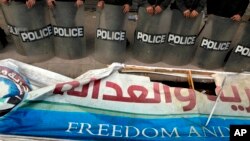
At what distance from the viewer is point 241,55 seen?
3072mm

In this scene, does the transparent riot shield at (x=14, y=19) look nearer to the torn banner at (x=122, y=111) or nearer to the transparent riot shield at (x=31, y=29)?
the transparent riot shield at (x=31, y=29)

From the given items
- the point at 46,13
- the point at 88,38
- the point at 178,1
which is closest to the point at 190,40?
the point at 178,1

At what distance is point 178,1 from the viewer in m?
2.75

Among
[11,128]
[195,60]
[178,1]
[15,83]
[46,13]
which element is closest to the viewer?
[11,128]

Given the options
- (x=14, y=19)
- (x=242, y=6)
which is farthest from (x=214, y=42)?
(x=14, y=19)

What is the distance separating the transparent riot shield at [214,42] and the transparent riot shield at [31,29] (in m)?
1.52

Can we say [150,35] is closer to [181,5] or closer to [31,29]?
[181,5]

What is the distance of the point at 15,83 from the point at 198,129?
59.3 inches

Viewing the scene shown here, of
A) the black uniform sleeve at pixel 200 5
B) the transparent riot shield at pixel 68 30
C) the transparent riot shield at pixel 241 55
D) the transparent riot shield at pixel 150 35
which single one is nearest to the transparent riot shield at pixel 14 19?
the transparent riot shield at pixel 68 30

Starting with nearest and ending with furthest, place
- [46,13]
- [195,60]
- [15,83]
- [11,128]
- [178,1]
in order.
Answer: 1. [11,128]
2. [15,83]
3. [178,1]
4. [46,13]
5. [195,60]

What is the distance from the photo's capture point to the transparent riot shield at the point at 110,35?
9.33 feet

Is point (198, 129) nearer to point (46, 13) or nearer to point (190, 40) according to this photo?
point (190, 40)

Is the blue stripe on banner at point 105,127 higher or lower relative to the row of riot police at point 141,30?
lower

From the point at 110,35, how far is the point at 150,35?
15.2 inches
